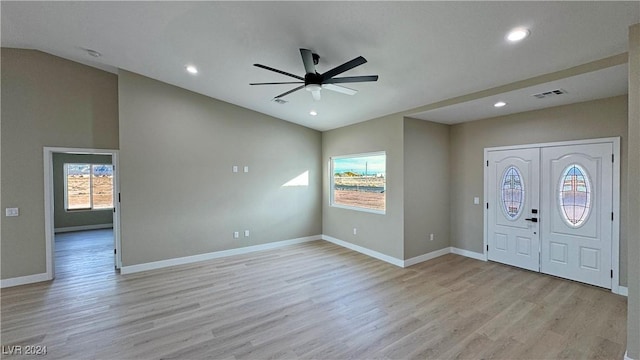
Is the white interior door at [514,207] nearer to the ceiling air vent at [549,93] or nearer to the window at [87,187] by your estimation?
the ceiling air vent at [549,93]

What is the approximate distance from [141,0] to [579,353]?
5426mm

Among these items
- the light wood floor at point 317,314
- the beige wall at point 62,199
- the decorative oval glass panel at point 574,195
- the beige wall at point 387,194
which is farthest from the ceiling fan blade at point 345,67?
the beige wall at point 62,199

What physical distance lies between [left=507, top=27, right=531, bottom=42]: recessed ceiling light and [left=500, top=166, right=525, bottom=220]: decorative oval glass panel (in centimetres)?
290

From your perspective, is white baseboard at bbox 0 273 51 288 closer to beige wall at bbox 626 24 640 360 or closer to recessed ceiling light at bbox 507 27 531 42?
recessed ceiling light at bbox 507 27 531 42

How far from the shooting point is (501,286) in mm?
3957

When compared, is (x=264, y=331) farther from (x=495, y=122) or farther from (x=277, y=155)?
(x=495, y=122)

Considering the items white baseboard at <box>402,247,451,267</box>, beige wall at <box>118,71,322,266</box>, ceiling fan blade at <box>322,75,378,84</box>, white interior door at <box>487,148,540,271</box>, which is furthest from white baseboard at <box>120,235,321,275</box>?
ceiling fan blade at <box>322,75,378,84</box>

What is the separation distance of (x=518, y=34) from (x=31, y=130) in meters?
6.67

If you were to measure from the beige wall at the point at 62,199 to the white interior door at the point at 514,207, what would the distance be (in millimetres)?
10409

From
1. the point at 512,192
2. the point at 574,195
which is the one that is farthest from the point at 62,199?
the point at 574,195

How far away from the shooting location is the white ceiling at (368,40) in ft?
7.75

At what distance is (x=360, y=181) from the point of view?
19.6 ft


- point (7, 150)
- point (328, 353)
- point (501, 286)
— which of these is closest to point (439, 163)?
point (501, 286)

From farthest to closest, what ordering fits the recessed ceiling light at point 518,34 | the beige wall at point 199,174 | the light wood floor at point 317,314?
the beige wall at point 199,174
the light wood floor at point 317,314
the recessed ceiling light at point 518,34
